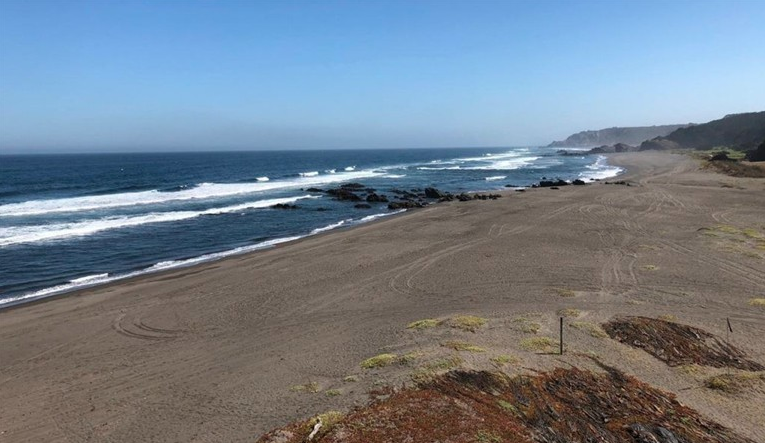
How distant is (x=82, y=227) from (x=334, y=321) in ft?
87.1

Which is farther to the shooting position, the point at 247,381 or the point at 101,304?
the point at 101,304

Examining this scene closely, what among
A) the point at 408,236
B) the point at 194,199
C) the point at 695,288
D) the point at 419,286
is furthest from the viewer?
the point at 194,199

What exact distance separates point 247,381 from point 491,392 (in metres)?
5.46

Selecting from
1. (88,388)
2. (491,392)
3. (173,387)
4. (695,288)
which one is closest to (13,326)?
(88,388)

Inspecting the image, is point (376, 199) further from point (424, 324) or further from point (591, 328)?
point (591, 328)

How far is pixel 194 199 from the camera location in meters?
47.3

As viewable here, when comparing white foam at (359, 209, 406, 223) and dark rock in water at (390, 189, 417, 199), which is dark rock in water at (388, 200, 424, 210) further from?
dark rock in water at (390, 189, 417, 199)

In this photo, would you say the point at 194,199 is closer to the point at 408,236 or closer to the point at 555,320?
the point at 408,236

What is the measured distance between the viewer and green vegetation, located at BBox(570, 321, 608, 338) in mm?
11805

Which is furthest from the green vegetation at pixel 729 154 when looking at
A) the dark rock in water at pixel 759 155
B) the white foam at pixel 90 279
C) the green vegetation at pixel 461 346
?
the white foam at pixel 90 279

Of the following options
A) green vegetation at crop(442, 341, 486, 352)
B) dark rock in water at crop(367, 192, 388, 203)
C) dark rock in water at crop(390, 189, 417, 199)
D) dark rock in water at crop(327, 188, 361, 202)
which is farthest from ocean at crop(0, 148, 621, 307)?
green vegetation at crop(442, 341, 486, 352)

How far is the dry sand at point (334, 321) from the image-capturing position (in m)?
9.10

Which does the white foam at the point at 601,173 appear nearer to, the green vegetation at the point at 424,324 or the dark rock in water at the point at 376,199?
the dark rock in water at the point at 376,199

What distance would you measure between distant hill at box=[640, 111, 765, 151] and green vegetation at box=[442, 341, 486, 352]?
437 ft
